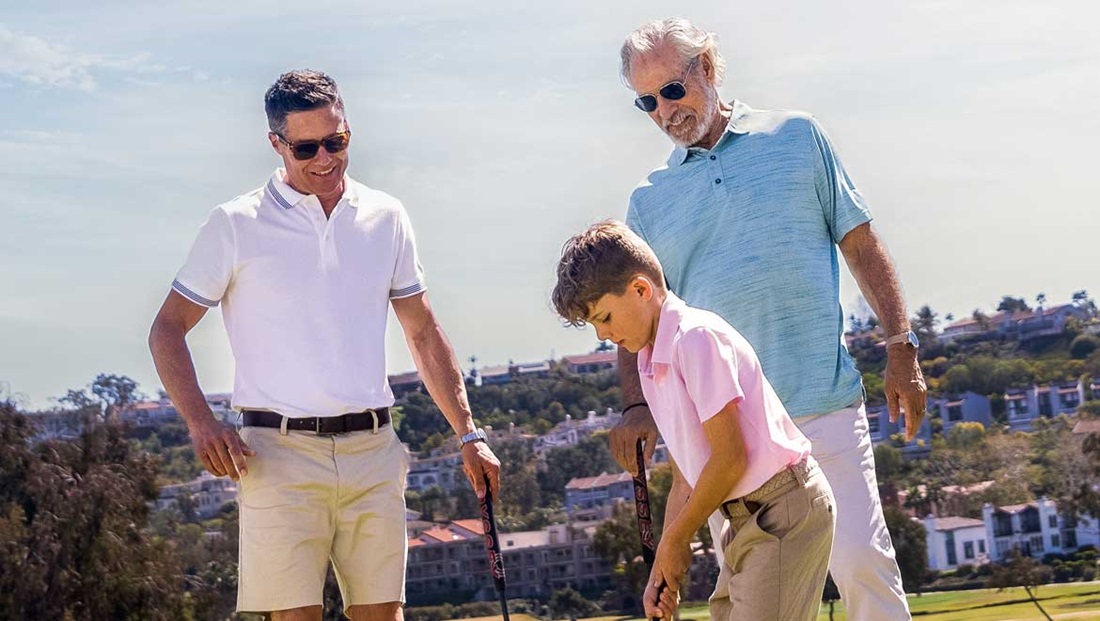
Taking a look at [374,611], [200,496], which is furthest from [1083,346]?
[374,611]

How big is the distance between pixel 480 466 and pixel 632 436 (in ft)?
2.13

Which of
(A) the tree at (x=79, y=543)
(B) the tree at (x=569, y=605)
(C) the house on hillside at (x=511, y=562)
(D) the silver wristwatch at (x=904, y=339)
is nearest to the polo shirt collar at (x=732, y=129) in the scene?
(D) the silver wristwatch at (x=904, y=339)

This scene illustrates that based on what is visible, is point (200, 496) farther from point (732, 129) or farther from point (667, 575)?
point (667, 575)

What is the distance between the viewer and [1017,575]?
25969 mm

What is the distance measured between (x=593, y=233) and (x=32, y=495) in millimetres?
23353

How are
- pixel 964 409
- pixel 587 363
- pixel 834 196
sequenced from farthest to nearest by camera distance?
pixel 587 363 < pixel 964 409 < pixel 834 196

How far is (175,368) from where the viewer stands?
409cm

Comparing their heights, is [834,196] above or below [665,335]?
above

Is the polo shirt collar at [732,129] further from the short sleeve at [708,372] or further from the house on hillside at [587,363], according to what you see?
the house on hillside at [587,363]

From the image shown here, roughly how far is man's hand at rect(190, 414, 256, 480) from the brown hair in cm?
121

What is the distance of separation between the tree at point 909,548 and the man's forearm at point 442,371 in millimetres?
20244

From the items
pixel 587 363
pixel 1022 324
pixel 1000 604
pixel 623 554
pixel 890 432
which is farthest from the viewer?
pixel 1022 324

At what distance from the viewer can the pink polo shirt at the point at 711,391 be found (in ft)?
10.1

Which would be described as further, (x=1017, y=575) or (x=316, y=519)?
(x=1017, y=575)
